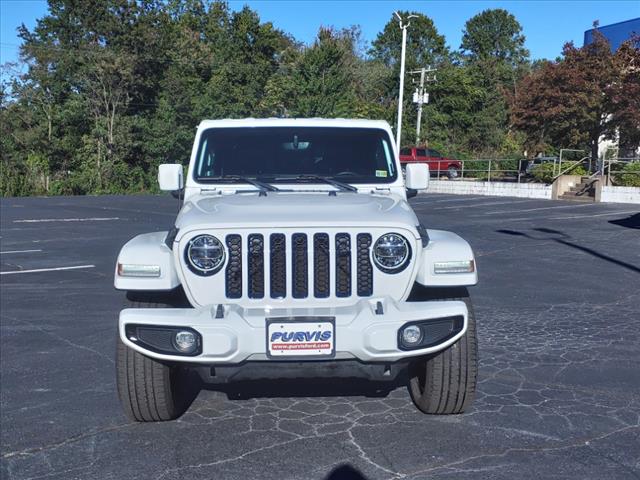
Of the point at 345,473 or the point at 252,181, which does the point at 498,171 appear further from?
the point at 345,473

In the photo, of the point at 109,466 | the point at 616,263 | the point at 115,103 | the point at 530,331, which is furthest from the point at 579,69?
the point at 115,103

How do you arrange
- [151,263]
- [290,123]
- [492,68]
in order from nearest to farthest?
[151,263] < [290,123] < [492,68]

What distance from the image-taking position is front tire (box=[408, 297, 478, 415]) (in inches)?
171

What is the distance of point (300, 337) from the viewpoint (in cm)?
384

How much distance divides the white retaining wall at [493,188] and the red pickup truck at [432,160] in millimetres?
3550

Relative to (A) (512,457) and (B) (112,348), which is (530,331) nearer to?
(A) (512,457)

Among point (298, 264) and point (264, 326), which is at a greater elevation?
point (298, 264)

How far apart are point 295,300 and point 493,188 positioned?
1139 inches

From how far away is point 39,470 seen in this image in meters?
3.98

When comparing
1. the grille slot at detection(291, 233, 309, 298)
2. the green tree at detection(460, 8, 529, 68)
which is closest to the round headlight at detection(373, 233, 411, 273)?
the grille slot at detection(291, 233, 309, 298)

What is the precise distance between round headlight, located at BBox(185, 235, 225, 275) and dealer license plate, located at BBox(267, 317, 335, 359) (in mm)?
483

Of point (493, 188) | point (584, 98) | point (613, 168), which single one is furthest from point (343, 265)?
point (493, 188)

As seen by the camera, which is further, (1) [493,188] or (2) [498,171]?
(2) [498,171]

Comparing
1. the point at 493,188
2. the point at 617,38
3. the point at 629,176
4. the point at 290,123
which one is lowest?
the point at 493,188
